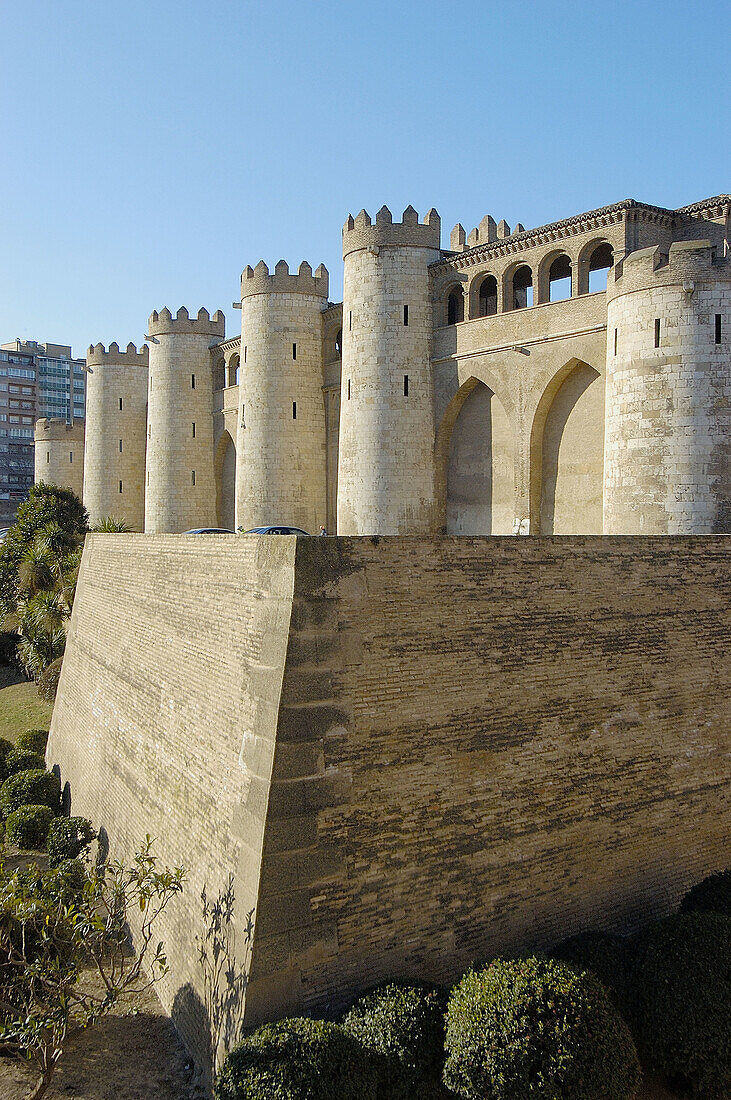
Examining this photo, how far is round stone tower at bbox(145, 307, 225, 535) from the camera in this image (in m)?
34.8

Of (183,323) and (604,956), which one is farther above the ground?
(183,323)

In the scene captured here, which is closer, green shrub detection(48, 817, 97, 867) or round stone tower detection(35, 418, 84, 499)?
green shrub detection(48, 817, 97, 867)

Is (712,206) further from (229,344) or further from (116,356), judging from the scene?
(116,356)

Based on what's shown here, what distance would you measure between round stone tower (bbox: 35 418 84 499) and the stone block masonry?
38076mm

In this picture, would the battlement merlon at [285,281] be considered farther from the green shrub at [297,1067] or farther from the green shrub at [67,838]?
the green shrub at [297,1067]

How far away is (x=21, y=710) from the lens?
82.2 feet

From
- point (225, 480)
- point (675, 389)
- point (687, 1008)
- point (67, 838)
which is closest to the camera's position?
point (687, 1008)

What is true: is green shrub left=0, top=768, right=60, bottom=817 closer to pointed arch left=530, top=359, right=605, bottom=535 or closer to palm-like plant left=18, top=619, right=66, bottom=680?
palm-like plant left=18, top=619, right=66, bottom=680

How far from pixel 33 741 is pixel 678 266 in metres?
17.7

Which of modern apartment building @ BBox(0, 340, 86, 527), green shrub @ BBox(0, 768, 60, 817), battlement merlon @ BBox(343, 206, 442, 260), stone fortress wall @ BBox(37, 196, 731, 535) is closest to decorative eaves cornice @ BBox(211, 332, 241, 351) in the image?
stone fortress wall @ BBox(37, 196, 731, 535)

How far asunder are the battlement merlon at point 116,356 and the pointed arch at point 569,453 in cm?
2567

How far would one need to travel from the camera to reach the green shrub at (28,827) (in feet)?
51.3

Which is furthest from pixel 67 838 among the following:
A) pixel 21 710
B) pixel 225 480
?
pixel 225 480

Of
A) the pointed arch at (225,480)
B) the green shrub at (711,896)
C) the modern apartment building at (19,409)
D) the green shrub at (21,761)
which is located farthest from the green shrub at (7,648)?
the modern apartment building at (19,409)
